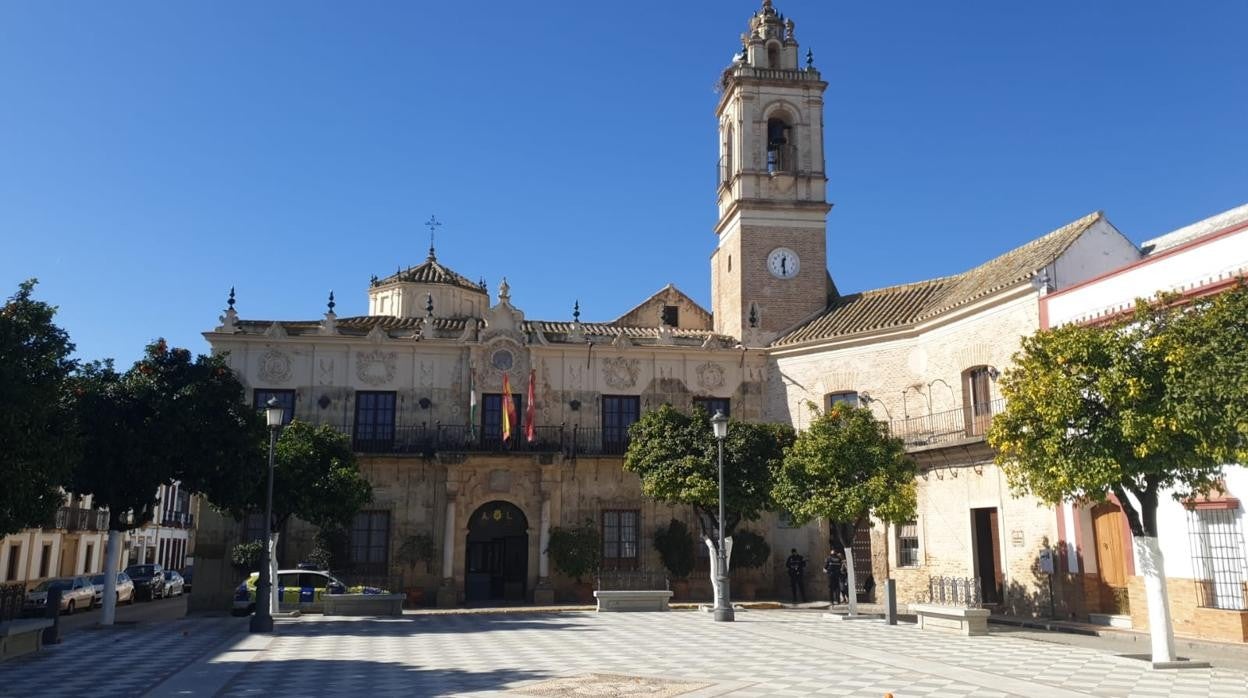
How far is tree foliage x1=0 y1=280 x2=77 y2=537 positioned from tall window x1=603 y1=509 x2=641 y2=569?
51.1 ft

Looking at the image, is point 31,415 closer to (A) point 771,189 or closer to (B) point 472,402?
(B) point 472,402

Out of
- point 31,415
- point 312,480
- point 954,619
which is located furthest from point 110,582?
point 954,619

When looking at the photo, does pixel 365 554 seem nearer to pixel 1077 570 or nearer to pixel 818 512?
pixel 818 512

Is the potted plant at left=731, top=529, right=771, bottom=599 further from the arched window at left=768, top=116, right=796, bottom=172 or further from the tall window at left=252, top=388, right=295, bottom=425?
the tall window at left=252, top=388, right=295, bottom=425

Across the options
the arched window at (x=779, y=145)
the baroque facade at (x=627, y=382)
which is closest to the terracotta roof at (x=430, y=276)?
the baroque facade at (x=627, y=382)

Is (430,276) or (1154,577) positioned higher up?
(430,276)

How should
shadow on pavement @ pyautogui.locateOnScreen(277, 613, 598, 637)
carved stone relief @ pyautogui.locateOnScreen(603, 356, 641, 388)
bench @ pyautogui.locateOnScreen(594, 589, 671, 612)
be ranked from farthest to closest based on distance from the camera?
carved stone relief @ pyautogui.locateOnScreen(603, 356, 641, 388)
bench @ pyautogui.locateOnScreen(594, 589, 671, 612)
shadow on pavement @ pyautogui.locateOnScreen(277, 613, 598, 637)

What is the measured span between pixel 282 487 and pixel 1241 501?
19.1 meters

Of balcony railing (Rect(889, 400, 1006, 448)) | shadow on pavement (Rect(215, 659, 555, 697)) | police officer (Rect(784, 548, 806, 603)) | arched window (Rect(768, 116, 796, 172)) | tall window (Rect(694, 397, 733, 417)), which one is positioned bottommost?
shadow on pavement (Rect(215, 659, 555, 697))

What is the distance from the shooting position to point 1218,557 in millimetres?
16297

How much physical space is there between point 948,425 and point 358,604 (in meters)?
14.6

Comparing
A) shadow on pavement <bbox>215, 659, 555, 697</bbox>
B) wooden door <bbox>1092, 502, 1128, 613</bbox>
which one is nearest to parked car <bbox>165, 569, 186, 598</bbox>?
shadow on pavement <bbox>215, 659, 555, 697</bbox>

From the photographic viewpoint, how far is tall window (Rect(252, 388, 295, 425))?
27297 mm

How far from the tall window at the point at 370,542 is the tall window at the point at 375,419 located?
6.73 ft
